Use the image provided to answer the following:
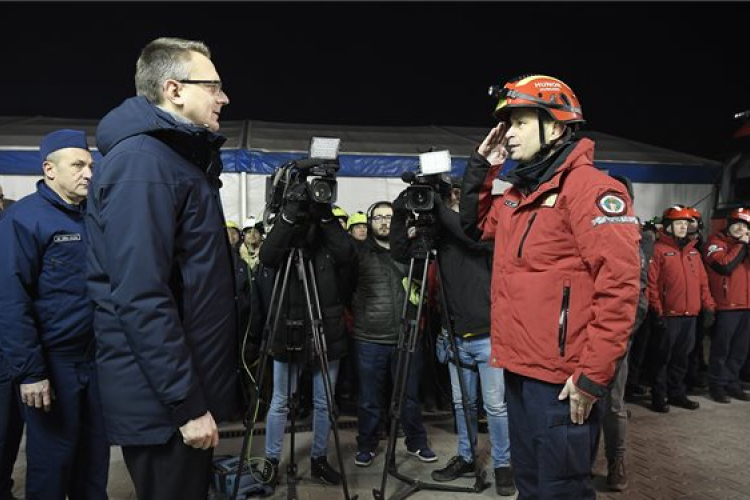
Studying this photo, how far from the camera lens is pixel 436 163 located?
3566mm

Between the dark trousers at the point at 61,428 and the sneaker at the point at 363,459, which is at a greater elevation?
the dark trousers at the point at 61,428

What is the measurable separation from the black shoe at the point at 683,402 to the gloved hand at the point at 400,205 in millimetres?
4249

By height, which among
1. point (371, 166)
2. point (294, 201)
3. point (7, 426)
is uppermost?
point (371, 166)

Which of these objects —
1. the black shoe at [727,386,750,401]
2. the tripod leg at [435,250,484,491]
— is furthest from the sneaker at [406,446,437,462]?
the black shoe at [727,386,750,401]

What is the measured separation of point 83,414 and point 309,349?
1507mm

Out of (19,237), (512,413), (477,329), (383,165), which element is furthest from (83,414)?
(383,165)

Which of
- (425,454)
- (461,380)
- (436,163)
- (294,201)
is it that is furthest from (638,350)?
(294,201)

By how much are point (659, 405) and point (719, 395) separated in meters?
1.02

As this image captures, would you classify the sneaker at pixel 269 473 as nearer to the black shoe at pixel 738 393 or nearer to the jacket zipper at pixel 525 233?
the jacket zipper at pixel 525 233

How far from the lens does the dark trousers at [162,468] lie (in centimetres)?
169

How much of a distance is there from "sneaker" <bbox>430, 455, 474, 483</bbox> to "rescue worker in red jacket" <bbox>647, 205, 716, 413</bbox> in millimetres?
2977

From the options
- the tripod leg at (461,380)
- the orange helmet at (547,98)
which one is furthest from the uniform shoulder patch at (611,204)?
the tripod leg at (461,380)

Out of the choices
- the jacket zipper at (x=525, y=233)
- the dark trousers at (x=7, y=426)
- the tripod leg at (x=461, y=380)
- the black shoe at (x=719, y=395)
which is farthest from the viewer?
the black shoe at (x=719, y=395)

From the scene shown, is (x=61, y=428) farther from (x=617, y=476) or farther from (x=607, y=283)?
(x=617, y=476)
